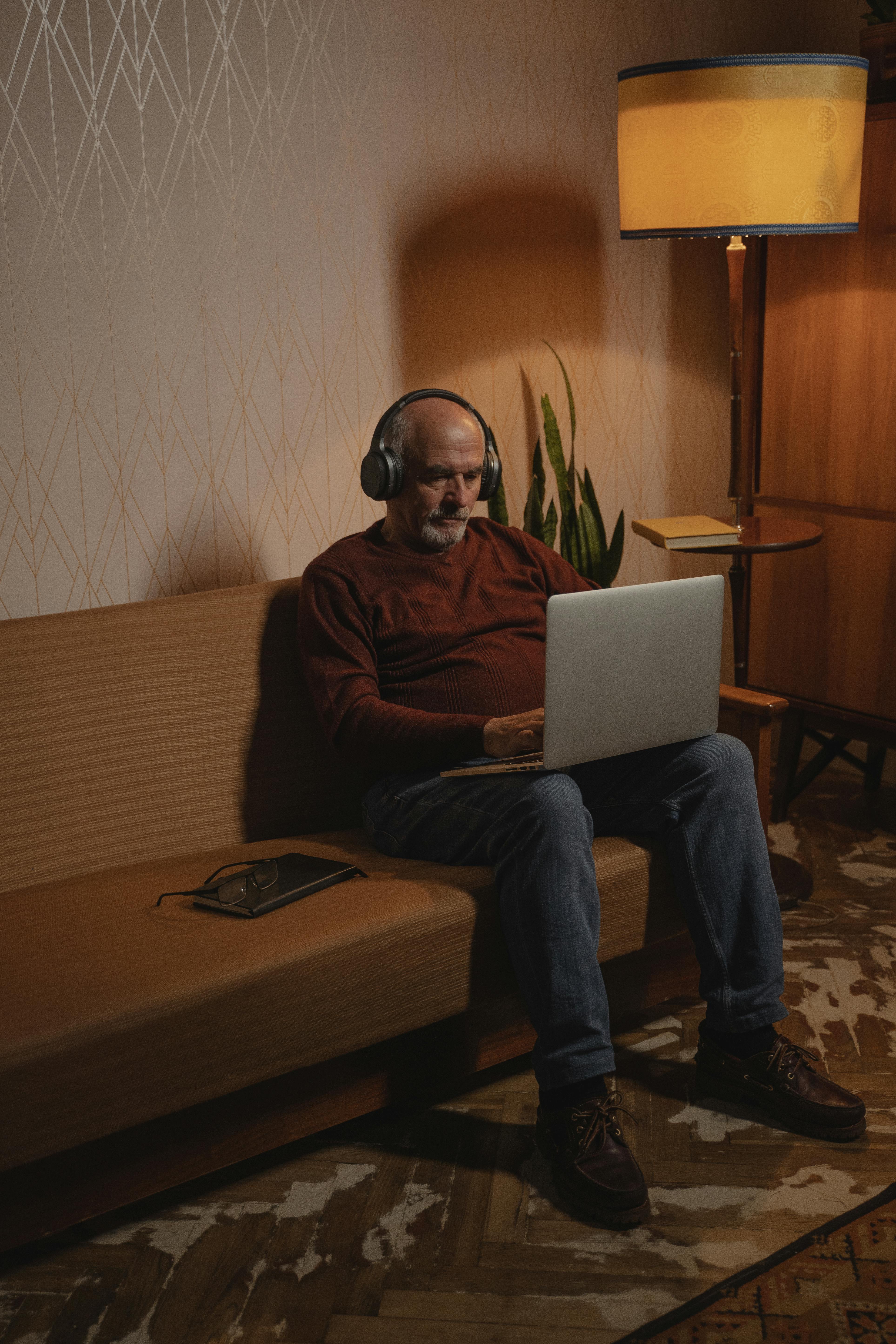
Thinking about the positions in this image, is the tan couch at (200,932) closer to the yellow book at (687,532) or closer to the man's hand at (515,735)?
the man's hand at (515,735)

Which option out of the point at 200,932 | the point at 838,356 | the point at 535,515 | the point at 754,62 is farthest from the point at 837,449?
the point at 200,932

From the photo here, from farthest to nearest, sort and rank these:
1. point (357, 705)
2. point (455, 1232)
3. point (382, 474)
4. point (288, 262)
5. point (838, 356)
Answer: point (838, 356)
point (288, 262)
point (382, 474)
point (357, 705)
point (455, 1232)

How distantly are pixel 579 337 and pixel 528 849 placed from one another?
177 cm

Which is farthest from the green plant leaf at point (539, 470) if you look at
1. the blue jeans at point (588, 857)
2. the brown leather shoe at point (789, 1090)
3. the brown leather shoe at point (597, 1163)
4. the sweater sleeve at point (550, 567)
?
the brown leather shoe at point (597, 1163)

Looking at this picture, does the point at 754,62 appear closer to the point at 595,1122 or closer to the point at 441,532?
the point at 441,532

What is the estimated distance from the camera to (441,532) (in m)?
2.30

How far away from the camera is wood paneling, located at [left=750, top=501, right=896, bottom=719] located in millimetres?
3057

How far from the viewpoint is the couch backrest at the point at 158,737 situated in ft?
6.81

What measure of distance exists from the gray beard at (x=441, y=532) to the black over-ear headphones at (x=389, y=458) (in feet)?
0.23

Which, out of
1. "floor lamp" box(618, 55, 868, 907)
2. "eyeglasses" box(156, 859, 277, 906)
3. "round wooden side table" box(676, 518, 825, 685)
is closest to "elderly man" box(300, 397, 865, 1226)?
"eyeglasses" box(156, 859, 277, 906)

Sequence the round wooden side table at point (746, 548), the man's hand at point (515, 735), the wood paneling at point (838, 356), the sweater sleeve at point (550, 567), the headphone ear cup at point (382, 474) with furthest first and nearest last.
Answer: the wood paneling at point (838, 356), the round wooden side table at point (746, 548), the sweater sleeve at point (550, 567), the headphone ear cup at point (382, 474), the man's hand at point (515, 735)

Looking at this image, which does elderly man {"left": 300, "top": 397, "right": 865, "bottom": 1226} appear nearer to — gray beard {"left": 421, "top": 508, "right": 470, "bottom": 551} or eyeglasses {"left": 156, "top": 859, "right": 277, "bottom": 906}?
gray beard {"left": 421, "top": 508, "right": 470, "bottom": 551}

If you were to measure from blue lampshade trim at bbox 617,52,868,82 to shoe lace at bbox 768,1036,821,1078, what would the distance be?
179 centimetres

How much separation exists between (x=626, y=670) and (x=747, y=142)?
3.96ft
